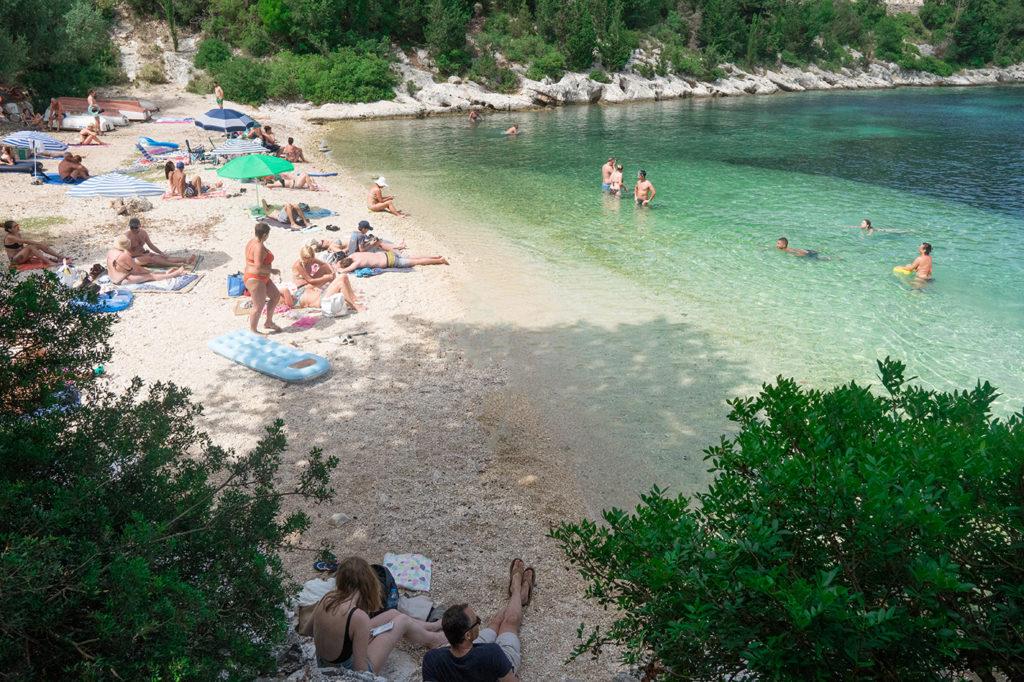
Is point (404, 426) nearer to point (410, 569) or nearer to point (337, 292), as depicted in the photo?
point (410, 569)

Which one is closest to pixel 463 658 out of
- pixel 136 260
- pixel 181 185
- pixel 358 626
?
pixel 358 626

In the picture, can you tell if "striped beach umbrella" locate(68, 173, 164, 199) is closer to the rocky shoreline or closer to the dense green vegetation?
the dense green vegetation

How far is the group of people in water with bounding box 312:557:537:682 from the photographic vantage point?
4.62m

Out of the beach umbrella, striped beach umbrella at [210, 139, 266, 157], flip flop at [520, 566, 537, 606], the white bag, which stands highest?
the beach umbrella

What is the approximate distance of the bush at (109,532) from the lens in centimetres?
279

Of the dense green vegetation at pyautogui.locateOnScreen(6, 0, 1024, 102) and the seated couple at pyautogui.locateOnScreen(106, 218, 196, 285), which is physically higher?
the dense green vegetation at pyautogui.locateOnScreen(6, 0, 1024, 102)

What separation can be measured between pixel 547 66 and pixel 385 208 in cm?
3258

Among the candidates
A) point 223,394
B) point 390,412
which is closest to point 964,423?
point 390,412

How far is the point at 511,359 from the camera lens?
10766 mm

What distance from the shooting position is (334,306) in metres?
11.9

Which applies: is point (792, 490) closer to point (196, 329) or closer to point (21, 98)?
point (196, 329)

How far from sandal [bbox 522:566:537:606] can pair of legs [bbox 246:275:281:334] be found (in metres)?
6.78

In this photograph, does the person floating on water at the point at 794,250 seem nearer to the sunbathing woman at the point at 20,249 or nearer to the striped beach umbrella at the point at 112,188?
the striped beach umbrella at the point at 112,188

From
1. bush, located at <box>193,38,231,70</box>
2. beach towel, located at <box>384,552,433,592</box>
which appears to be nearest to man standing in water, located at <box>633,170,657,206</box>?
beach towel, located at <box>384,552,433,592</box>
